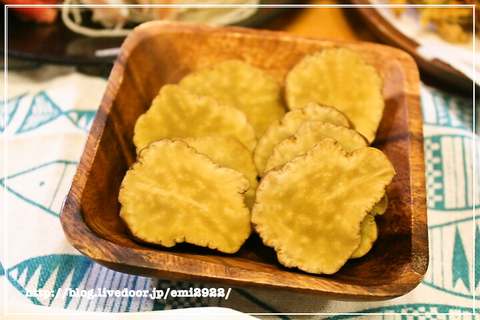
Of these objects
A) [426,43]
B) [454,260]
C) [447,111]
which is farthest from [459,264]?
[426,43]

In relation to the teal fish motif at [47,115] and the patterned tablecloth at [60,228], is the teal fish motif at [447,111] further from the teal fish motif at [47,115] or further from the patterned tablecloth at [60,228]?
the teal fish motif at [47,115]

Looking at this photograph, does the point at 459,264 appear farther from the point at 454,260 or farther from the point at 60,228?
the point at 60,228

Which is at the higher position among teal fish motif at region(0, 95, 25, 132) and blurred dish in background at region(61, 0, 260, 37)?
blurred dish in background at region(61, 0, 260, 37)

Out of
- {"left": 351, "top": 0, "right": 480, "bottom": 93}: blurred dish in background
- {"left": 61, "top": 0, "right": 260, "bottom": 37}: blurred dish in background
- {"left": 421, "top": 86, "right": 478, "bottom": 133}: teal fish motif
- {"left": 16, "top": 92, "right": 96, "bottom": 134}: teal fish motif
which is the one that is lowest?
{"left": 421, "top": 86, "right": 478, "bottom": 133}: teal fish motif

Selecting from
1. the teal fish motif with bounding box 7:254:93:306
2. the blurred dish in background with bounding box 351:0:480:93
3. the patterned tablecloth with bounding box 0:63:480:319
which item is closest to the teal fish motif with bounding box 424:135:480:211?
the patterned tablecloth with bounding box 0:63:480:319

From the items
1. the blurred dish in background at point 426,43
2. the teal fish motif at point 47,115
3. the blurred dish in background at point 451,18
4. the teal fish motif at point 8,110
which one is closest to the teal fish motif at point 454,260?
the blurred dish in background at point 426,43

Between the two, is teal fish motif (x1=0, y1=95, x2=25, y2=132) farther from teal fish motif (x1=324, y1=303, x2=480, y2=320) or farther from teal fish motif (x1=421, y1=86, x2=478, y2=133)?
teal fish motif (x1=421, y1=86, x2=478, y2=133)


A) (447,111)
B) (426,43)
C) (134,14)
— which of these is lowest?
(447,111)
